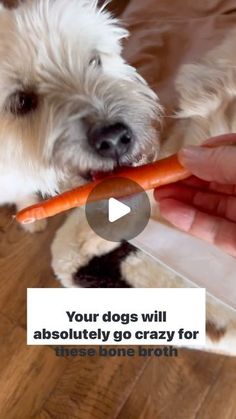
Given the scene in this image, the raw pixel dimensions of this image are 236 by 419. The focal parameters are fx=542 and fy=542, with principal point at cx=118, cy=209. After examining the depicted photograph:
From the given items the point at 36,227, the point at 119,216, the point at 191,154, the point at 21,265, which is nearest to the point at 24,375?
the point at 21,265

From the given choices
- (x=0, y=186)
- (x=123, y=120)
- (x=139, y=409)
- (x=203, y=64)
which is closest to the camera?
(x=123, y=120)

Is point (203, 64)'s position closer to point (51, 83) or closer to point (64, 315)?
point (51, 83)

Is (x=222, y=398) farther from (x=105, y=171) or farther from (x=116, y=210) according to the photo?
(x=105, y=171)

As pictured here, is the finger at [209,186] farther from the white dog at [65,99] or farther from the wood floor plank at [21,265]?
the wood floor plank at [21,265]

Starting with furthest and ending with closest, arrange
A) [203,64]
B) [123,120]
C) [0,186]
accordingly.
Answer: [0,186], [203,64], [123,120]

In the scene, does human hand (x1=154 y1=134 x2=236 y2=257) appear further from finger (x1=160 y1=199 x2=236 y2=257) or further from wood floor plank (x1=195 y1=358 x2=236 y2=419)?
wood floor plank (x1=195 y1=358 x2=236 y2=419)

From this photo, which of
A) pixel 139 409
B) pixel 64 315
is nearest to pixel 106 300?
pixel 64 315

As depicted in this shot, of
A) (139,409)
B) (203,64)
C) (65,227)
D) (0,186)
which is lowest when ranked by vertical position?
(139,409)

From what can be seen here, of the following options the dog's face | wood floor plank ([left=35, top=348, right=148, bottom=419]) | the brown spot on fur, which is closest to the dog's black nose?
the dog's face

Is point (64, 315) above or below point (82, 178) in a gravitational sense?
below
